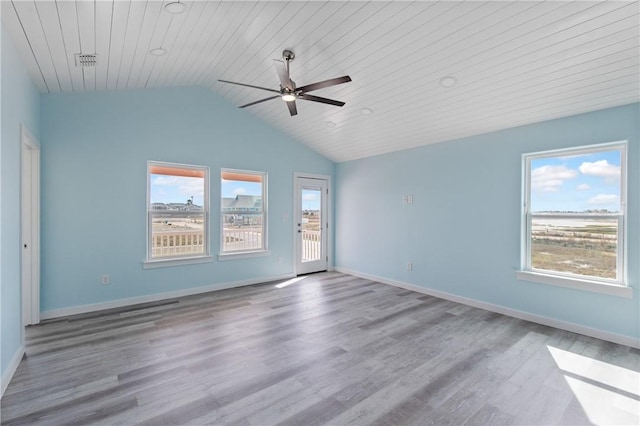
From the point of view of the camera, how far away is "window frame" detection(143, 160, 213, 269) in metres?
4.41

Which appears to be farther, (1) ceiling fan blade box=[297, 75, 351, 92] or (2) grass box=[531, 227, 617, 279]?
(2) grass box=[531, 227, 617, 279]

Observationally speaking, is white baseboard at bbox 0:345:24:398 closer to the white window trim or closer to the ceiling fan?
the ceiling fan

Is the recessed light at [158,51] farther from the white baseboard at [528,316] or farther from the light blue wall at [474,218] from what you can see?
the white baseboard at [528,316]

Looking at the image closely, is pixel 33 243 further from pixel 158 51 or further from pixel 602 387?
pixel 602 387

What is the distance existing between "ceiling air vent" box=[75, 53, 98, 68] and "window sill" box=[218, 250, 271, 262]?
3.05m

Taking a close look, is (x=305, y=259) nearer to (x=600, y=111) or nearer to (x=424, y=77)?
(x=424, y=77)

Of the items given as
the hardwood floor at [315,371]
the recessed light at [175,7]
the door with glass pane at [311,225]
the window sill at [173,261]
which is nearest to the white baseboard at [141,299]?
the hardwood floor at [315,371]

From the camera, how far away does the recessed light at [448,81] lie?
3.24 m

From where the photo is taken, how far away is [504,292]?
400 centimetres

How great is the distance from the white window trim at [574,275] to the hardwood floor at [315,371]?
56 centimetres

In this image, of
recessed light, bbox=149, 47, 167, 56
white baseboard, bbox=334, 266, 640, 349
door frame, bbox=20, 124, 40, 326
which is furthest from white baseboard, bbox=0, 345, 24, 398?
white baseboard, bbox=334, 266, 640, 349

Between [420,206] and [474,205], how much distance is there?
88 cm

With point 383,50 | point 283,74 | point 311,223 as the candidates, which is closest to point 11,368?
point 283,74

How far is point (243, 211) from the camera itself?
17.7 feet
